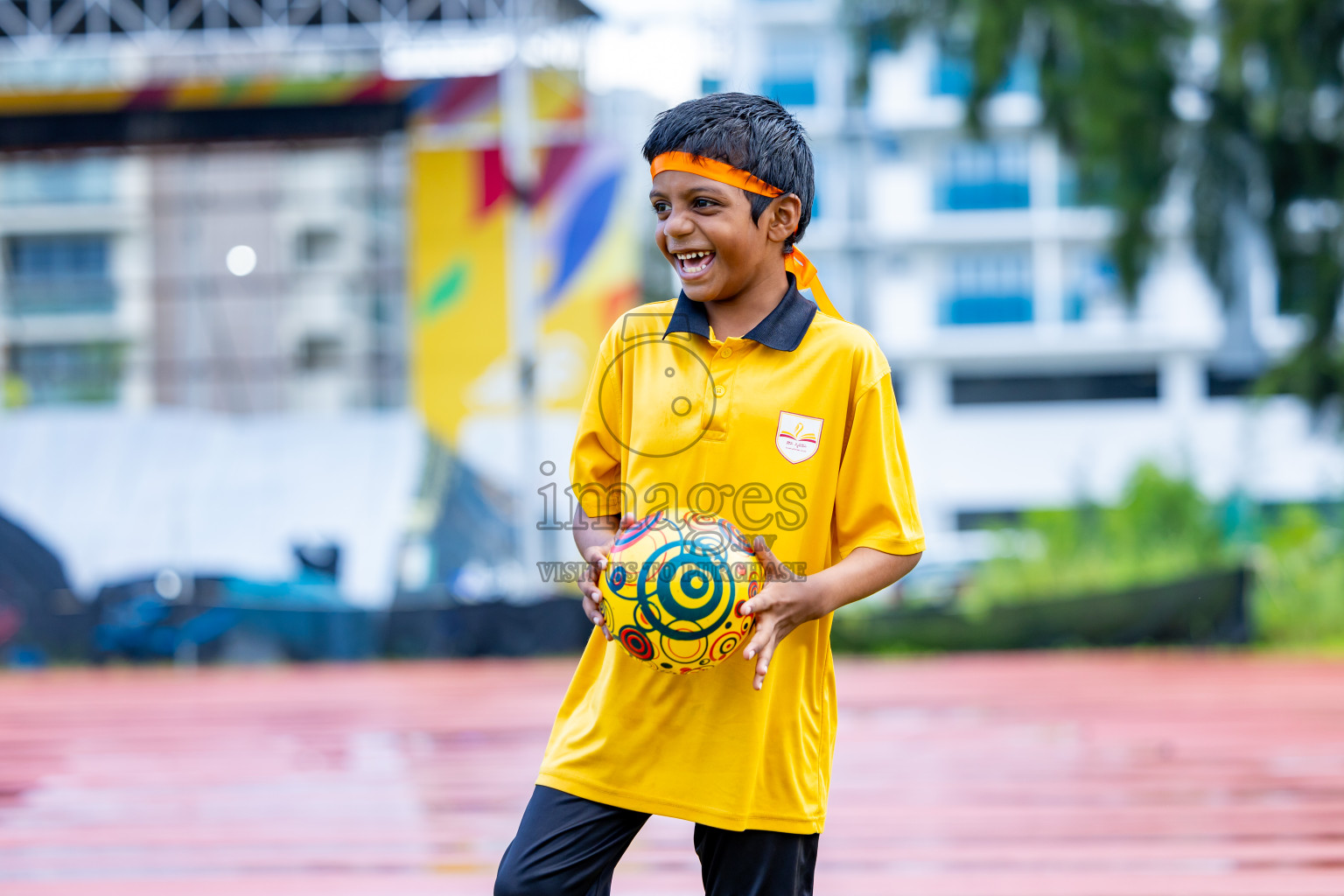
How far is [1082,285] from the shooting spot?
33.6m

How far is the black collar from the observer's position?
2.06 meters

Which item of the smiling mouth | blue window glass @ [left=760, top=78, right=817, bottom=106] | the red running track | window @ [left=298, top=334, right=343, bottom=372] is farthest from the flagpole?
blue window glass @ [left=760, top=78, right=817, bottom=106]

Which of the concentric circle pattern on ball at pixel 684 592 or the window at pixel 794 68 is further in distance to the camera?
the window at pixel 794 68

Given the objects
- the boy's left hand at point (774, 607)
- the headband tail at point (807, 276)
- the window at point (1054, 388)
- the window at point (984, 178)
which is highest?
the window at point (984, 178)

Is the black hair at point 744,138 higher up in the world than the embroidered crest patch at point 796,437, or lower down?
higher up

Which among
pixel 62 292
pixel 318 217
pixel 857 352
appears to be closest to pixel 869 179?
pixel 318 217

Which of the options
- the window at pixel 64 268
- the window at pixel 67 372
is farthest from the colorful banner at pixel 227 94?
the window at pixel 64 268

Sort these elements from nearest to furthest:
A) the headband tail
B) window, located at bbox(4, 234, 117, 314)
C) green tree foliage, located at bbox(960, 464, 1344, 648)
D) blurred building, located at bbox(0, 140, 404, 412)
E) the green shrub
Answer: the headband tail, the green shrub, green tree foliage, located at bbox(960, 464, 1344, 648), blurred building, located at bbox(0, 140, 404, 412), window, located at bbox(4, 234, 117, 314)

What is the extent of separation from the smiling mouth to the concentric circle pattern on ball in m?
0.34

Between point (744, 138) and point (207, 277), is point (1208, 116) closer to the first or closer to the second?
point (744, 138)

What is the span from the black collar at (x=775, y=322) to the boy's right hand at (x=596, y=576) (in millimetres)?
288

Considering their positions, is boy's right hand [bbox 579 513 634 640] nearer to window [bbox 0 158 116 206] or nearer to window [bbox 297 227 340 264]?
window [bbox 297 227 340 264]

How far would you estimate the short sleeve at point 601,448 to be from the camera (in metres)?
2.21

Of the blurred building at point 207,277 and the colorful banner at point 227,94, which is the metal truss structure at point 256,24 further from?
the blurred building at point 207,277
